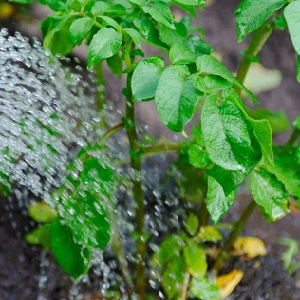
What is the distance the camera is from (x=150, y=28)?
1.04 meters

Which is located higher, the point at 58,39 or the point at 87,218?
the point at 58,39

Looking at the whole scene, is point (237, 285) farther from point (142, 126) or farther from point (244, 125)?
point (244, 125)

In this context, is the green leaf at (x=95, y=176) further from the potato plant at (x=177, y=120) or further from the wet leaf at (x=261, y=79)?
the wet leaf at (x=261, y=79)

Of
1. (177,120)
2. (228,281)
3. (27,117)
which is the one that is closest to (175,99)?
(177,120)

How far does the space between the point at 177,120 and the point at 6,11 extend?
1.60 meters

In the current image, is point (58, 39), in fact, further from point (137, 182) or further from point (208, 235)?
point (208, 235)

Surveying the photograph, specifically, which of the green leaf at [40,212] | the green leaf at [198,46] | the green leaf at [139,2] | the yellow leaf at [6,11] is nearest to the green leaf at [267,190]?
the green leaf at [198,46]

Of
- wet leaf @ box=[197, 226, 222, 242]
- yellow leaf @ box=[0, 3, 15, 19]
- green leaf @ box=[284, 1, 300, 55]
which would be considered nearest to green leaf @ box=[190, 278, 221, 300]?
wet leaf @ box=[197, 226, 222, 242]

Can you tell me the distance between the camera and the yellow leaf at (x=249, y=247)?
1.71 metres

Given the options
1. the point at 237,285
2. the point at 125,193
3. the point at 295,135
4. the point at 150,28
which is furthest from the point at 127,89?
the point at 237,285

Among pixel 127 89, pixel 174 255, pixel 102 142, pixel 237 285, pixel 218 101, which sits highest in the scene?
pixel 218 101

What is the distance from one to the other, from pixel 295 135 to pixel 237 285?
22.7 inches

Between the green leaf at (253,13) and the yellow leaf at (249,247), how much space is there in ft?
2.99

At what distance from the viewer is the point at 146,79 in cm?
88
